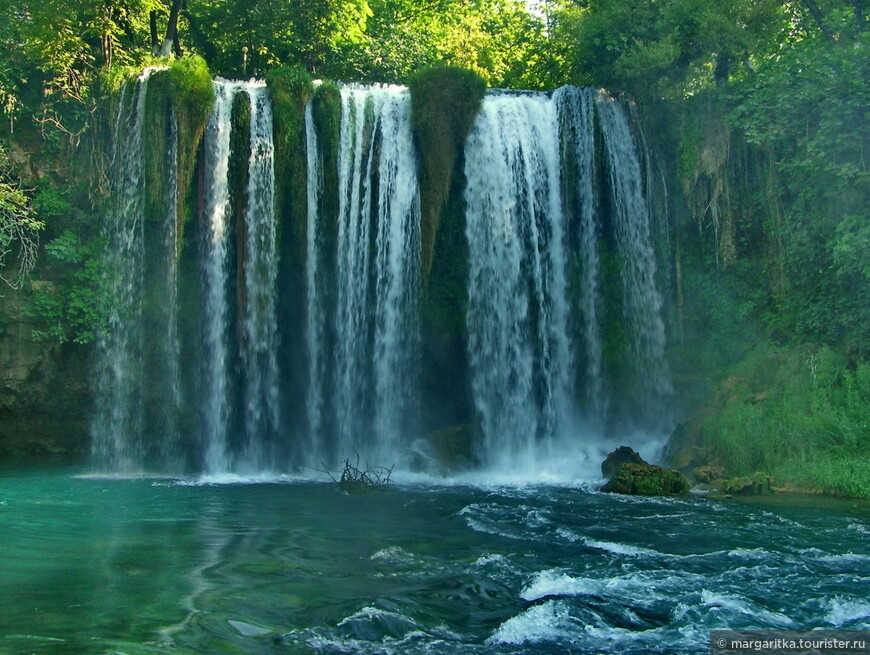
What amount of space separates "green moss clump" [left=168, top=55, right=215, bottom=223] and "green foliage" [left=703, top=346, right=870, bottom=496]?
424 inches

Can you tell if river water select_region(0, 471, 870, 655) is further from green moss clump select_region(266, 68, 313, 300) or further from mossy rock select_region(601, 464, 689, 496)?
green moss clump select_region(266, 68, 313, 300)

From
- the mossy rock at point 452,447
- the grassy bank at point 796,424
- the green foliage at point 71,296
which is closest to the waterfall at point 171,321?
the green foliage at point 71,296

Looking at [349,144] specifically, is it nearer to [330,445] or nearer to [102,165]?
[102,165]

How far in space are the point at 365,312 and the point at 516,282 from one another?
122 inches

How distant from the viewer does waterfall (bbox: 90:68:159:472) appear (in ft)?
58.2

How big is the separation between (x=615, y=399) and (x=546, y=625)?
39.8 ft

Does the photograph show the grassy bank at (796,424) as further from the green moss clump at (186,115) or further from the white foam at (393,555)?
the green moss clump at (186,115)

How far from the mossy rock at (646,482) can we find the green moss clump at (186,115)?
374 inches

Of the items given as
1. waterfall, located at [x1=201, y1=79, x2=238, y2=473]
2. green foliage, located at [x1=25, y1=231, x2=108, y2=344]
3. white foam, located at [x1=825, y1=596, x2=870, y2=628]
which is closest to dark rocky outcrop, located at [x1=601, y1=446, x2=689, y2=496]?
white foam, located at [x1=825, y1=596, x2=870, y2=628]

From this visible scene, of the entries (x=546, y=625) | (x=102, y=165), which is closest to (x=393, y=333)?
(x=102, y=165)

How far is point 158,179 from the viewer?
17.6 meters

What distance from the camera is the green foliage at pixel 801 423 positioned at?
47.9 feet

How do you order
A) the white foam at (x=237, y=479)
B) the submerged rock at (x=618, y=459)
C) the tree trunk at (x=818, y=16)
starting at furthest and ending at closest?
the tree trunk at (x=818, y=16)
the submerged rock at (x=618, y=459)
the white foam at (x=237, y=479)

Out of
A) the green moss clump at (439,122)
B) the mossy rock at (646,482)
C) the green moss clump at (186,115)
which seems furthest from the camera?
the green moss clump at (439,122)
